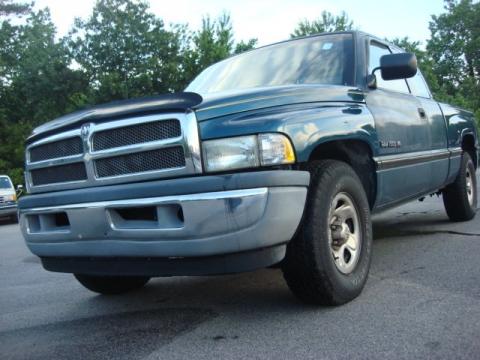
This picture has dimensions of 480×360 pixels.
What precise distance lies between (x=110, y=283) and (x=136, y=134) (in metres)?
1.47

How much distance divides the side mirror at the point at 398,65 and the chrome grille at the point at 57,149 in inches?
88.7

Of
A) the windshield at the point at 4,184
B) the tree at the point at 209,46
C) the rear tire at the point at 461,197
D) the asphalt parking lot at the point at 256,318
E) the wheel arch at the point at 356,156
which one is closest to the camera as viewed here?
the asphalt parking lot at the point at 256,318

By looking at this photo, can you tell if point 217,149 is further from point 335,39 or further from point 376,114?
point 335,39

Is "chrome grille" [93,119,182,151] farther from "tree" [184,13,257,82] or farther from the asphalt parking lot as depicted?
"tree" [184,13,257,82]

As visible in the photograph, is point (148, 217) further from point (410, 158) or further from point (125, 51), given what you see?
point (125, 51)

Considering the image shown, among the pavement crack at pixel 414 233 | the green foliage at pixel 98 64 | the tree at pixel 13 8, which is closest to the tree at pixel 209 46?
the green foliage at pixel 98 64

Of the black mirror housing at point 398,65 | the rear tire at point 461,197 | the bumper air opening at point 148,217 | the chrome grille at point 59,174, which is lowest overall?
the rear tire at point 461,197

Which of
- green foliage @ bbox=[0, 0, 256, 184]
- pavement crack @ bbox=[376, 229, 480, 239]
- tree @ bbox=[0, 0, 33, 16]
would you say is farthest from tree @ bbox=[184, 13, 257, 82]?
pavement crack @ bbox=[376, 229, 480, 239]

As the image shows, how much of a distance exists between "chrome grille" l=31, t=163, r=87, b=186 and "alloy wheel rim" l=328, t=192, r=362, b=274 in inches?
58.6

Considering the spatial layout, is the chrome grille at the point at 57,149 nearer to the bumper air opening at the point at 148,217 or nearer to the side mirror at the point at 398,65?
the bumper air opening at the point at 148,217

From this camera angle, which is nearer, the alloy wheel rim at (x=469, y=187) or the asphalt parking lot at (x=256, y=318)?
the asphalt parking lot at (x=256, y=318)

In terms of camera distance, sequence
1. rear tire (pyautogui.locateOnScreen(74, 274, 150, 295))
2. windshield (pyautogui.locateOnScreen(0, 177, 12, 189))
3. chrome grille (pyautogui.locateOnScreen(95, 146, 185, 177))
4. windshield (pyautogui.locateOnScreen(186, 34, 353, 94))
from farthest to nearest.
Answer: windshield (pyautogui.locateOnScreen(0, 177, 12, 189))
windshield (pyautogui.locateOnScreen(186, 34, 353, 94))
rear tire (pyautogui.locateOnScreen(74, 274, 150, 295))
chrome grille (pyautogui.locateOnScreen(95, 146, 185, 177))

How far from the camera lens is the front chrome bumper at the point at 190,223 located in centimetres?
261

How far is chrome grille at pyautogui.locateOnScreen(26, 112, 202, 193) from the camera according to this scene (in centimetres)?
277
